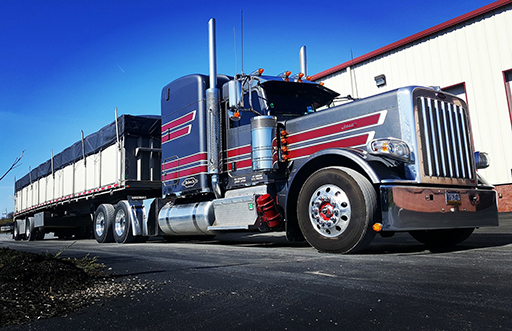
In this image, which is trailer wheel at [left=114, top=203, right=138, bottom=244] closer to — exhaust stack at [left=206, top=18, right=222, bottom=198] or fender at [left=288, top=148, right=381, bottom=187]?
exhaust stack at [left=206, top=18, right=222, bottom=198]

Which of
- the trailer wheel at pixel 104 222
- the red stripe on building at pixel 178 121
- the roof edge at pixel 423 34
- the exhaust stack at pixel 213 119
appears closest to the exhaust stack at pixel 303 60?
the exhaust stack at pixel 213 119

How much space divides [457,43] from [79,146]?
12661 millimetres

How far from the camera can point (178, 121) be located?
9.16 metres

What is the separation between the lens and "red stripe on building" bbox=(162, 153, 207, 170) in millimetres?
8391

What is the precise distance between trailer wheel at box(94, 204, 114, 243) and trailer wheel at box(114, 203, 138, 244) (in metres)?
0.23

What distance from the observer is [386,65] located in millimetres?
15500

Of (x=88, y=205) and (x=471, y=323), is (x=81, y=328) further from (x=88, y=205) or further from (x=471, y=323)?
(x=88, y=205)

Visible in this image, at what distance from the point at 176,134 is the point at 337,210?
4940mm

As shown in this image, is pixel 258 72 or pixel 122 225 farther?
pixel 122 225

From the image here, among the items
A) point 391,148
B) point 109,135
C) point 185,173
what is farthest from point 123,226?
point 391,148

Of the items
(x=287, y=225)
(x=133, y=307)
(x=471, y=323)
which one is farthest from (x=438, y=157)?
(x=133, y=307)

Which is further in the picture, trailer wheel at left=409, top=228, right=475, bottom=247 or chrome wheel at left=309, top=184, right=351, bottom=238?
trailer wheel at left=409, top=228, right=475, bottom=247

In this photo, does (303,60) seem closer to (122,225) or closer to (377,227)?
(377,227)

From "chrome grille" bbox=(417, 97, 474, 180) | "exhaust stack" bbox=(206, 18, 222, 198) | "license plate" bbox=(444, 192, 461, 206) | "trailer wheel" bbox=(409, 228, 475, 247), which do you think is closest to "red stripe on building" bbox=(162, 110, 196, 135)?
"exhaust stack" bbox=(206, 18, 222, 198)
